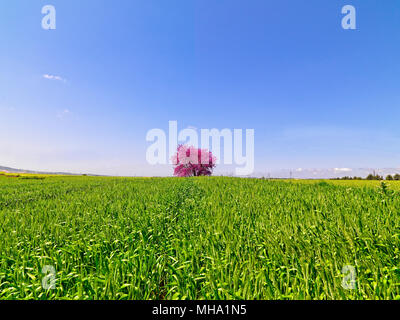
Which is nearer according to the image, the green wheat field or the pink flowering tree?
the green wheat field

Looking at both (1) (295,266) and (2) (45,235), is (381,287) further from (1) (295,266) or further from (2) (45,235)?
(2) (45,235)

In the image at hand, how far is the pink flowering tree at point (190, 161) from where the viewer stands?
66062 mm

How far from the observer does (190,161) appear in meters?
66.2

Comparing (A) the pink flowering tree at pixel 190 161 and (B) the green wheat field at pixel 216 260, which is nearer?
(B) the green wheat field at pixel 216 260

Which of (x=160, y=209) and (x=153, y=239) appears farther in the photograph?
(x=160, y=209)

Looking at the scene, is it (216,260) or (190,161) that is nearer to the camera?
(216,260)

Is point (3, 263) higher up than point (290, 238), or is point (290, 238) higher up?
point (290, 238)

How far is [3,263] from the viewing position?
3084mm

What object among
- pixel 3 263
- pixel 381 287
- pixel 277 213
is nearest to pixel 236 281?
pixel 381 287

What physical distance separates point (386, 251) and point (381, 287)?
119 centimetres

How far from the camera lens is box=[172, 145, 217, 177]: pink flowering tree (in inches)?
2601
